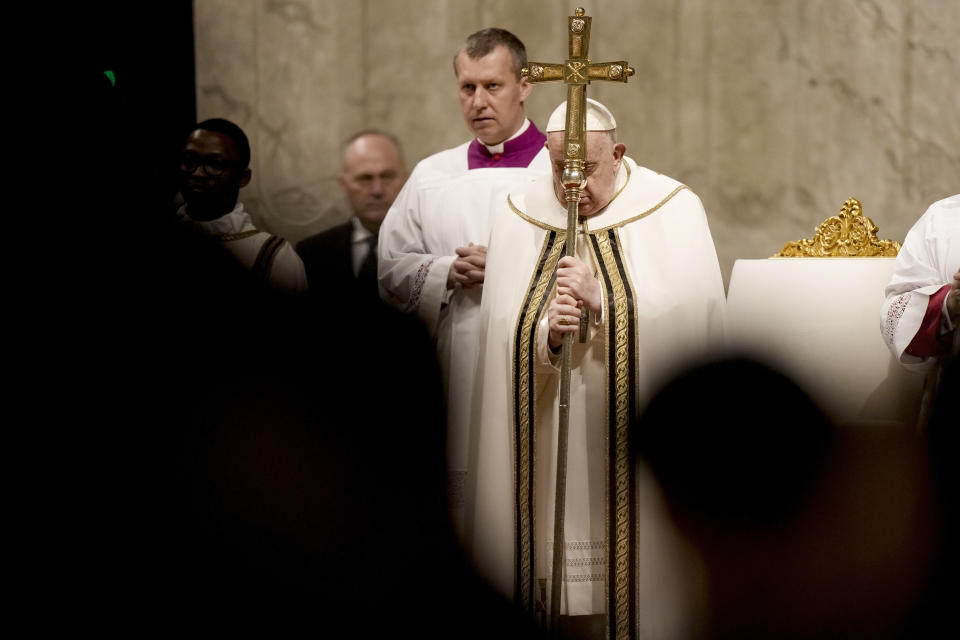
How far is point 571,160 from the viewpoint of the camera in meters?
2.62

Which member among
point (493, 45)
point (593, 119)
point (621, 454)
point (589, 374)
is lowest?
point (621, 454)

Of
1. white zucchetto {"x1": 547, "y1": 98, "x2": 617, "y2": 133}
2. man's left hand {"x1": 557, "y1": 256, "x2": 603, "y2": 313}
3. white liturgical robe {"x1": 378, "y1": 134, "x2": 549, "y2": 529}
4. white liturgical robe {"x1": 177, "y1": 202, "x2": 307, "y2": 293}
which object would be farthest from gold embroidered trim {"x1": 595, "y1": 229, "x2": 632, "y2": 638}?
white liturgical robe {"x1": 177, "y1": 202, "x2": 307, "y2": 293}

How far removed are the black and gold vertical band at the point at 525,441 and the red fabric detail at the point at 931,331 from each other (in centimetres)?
104

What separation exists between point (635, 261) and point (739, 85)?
2.14 meters

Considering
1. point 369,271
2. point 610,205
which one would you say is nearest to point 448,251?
point 369,271

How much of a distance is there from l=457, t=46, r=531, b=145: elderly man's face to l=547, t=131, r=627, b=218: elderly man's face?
64cm

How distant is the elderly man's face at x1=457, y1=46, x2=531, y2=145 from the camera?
3.39 m

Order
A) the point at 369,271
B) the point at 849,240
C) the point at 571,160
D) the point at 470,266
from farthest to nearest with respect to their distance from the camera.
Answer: the point at 369,271, the point at 849,240, the point at 470,266, the point at 571,160

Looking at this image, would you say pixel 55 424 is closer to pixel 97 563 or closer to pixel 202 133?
pixel 97 563

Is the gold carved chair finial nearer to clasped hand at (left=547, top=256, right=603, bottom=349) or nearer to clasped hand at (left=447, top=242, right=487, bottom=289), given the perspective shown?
clasped hand at (left=447, top=242, right=487, bottom=289)

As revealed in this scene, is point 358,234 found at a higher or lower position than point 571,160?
lower

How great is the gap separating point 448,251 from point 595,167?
0.90 metres

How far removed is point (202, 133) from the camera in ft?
10.9

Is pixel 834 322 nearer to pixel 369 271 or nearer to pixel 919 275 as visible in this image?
pixel 919 275
